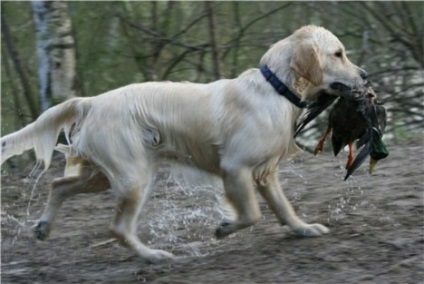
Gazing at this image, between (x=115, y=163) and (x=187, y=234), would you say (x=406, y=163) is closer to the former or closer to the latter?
(x=187, y=234)

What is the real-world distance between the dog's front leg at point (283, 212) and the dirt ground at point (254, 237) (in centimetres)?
8

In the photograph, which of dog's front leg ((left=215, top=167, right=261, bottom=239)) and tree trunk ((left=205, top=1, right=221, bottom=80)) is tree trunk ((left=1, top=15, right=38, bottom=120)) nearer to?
tree trunk ((left=205, top=1, right=221, bottom=80))

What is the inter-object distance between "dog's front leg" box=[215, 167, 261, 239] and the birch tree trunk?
3.97m

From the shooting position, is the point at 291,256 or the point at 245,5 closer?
the point at 291,256

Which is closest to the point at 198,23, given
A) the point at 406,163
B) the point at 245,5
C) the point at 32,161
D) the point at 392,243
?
the point at 245,5

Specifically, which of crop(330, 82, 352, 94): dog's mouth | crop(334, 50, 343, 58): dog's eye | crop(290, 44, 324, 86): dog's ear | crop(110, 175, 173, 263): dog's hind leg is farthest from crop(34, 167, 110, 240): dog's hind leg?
crop(334, 50, 343, 58): dog's eye

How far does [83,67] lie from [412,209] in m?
6.46

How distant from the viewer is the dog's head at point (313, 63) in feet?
20.6

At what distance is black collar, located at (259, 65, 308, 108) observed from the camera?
20.6 feet

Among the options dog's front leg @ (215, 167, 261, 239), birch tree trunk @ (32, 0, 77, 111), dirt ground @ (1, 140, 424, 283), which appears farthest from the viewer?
birch tree trunk @ (32, 0, 77, 111)

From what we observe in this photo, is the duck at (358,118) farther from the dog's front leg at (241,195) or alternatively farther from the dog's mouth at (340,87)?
the dog's front leg at (241,195)

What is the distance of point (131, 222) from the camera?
20.7 ft

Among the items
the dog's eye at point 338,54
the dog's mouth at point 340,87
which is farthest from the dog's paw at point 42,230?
the dog's eye at point 338,54

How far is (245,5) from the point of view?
1278 centimetres
